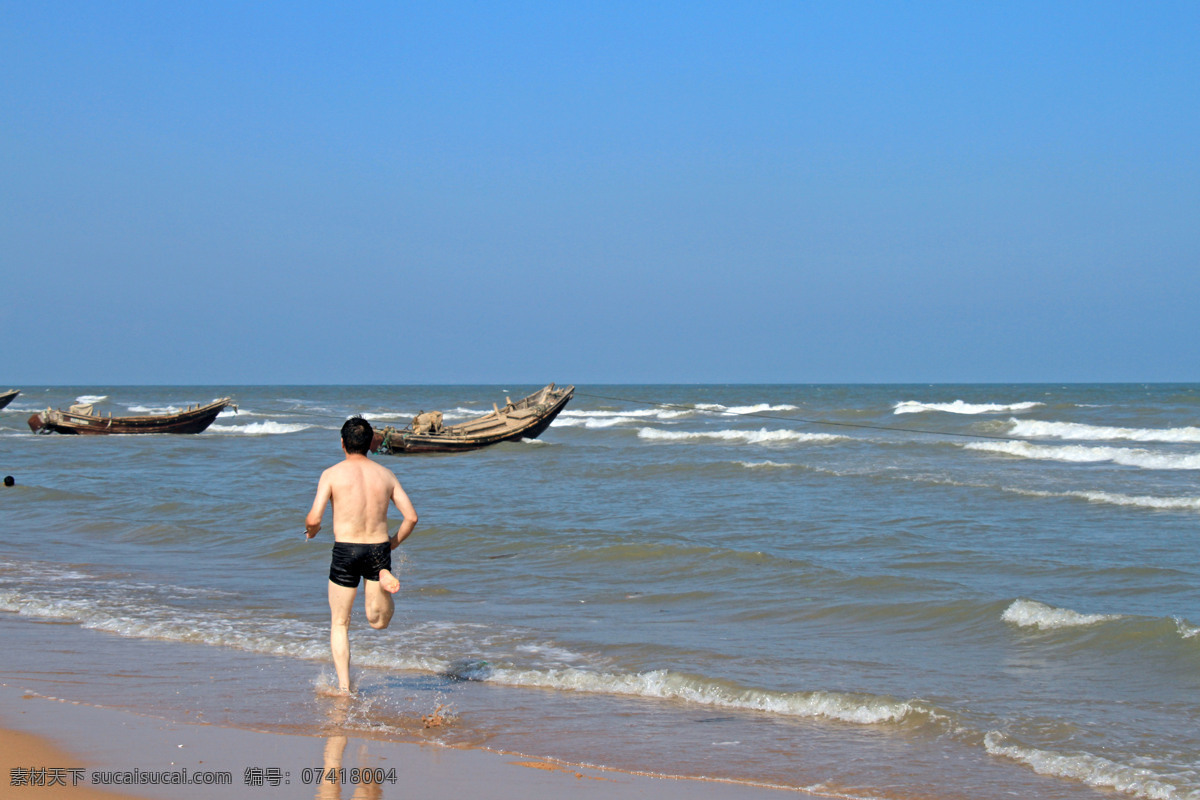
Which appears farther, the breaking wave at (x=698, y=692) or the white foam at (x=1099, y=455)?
the white foam at (x=1099, y=455)

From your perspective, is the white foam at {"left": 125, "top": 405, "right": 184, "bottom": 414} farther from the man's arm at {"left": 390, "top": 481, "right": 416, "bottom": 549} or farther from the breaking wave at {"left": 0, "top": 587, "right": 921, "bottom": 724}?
the man's arm at {"left": 390, "top": 481, "right": 416, "bottom": 549}

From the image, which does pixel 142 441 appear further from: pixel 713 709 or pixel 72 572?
pixel 713 709

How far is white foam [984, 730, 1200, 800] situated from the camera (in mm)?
4527

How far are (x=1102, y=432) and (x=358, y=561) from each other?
3055 centimetres

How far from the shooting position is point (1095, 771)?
15.5ft

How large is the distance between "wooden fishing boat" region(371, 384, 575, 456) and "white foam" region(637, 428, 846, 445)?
4.62 m

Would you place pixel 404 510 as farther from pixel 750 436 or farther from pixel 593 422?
pixel 593 422

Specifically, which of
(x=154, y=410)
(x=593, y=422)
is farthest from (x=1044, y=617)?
(x=154, y=410)

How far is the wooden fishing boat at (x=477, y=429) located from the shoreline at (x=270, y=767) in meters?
21.5

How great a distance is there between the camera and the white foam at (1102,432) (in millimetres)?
29375

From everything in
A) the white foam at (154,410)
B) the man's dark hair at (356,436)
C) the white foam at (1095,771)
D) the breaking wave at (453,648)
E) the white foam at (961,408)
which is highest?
the man's dark hair at (356,436)

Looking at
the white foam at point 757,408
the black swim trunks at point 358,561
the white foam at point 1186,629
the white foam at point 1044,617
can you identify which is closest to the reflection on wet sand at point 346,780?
the black swim trunks at point 358,561

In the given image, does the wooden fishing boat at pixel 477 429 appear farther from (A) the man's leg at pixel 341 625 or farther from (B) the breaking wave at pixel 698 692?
(A) the man's leg at pixel 341 625

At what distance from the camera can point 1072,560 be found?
34.6 ft
